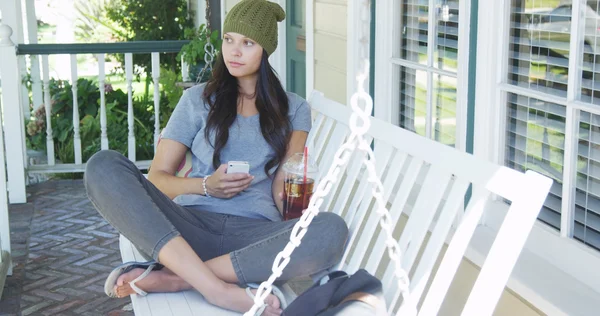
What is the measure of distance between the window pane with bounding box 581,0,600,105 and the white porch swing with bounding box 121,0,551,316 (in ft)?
1.25

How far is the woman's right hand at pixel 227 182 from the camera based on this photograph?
2688 mm

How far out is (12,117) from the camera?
5203 millimetres

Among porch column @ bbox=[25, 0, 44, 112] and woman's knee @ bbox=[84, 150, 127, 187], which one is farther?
porch column @ bbox=[25, 0, 44, 112]

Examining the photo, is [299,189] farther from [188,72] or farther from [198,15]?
[198,15]

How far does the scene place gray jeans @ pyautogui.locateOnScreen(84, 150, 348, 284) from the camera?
2.45 meters

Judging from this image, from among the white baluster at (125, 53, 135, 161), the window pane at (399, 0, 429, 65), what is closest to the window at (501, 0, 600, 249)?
the window pane at (399, 0, 429, 65)

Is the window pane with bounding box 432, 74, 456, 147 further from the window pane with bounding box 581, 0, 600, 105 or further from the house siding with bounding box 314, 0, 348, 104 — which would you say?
the house siding with bounding box 314, 0, 348, 104

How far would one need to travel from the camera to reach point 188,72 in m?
6.10

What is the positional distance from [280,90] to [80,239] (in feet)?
7.41

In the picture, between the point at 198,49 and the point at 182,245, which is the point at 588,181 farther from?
the point at 198,49

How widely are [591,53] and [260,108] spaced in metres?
1.22

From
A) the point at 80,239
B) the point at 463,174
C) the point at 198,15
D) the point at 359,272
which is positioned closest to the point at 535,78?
the point at 463,174

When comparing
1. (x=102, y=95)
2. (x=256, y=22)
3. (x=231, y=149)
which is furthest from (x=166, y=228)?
(x=102, y=95)

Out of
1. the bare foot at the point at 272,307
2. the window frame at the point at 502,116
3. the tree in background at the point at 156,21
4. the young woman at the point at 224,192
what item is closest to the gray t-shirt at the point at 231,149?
the young woman at the point at 224,192
